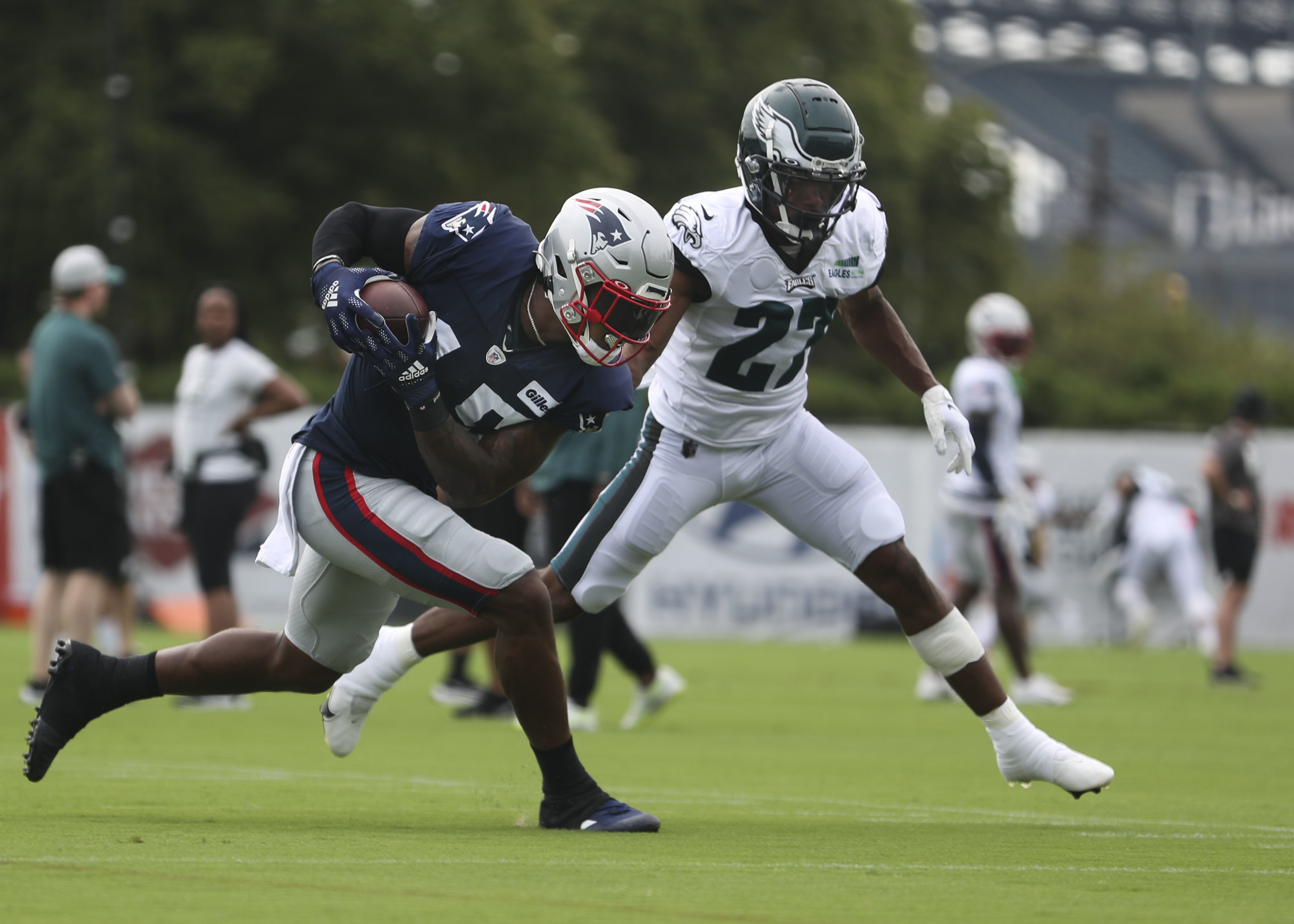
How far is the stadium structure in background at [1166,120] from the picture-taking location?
77.3 metres

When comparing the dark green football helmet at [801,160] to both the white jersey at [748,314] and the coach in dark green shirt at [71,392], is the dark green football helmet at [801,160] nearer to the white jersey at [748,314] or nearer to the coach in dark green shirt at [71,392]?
the white jersey at [748,314]

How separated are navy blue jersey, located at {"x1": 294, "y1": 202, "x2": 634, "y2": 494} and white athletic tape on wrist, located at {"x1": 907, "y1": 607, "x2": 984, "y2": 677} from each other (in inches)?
59.5

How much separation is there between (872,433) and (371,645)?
49.1ft

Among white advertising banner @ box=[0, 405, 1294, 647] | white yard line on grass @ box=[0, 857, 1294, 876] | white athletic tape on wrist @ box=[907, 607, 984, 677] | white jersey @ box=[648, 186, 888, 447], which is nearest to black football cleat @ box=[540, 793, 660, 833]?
white yard line on grass @ box=[0, 857, 1294, 876]

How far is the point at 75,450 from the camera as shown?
10.2 meters

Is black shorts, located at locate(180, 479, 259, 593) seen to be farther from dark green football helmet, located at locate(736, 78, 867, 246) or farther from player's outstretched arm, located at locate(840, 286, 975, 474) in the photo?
dark green football helmet, located at locate(736, 78, 867, 246)

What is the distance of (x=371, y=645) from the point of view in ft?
19.1

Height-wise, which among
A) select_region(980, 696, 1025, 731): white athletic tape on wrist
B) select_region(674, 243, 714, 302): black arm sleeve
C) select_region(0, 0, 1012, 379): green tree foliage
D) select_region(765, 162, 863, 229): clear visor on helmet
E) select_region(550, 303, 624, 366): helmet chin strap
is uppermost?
select_region(0, 0, 1012, 379): green tree foliage

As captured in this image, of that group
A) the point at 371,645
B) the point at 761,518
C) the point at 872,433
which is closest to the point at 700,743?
the point at 371,645

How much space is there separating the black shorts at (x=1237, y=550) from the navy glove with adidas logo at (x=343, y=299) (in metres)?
10.4

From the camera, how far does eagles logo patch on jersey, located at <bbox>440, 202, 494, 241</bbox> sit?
5398mm

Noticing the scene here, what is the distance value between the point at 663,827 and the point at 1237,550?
9592 millimetres

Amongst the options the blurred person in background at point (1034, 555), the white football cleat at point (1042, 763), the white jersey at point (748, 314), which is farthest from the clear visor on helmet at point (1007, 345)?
the white football cleat at point (1042, 763)

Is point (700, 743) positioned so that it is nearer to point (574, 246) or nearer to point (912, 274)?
point (574, 246)
